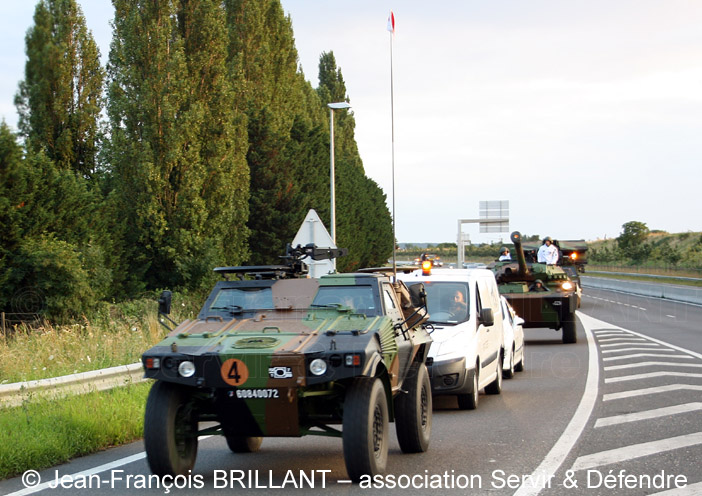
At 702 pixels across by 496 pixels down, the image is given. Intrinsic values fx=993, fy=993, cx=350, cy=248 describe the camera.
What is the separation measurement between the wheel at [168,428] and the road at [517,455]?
0.58 ft

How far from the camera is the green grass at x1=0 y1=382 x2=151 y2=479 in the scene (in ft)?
27.5

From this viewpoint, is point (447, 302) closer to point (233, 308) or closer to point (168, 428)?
point (233, 308)

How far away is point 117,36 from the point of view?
30469 millimetres

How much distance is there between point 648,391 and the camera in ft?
44.7

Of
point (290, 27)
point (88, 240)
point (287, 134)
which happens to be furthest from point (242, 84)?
point (88, 240)

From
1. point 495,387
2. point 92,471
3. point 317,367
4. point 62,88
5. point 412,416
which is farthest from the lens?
point 62,88

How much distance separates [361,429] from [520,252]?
17.2 metres

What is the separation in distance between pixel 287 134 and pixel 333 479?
3646 centimetres

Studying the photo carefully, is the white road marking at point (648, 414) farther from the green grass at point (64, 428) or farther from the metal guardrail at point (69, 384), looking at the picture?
the metal guardrail at point (69, 384)

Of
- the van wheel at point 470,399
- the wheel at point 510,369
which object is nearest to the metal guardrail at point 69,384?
the van wheel at point 470,399

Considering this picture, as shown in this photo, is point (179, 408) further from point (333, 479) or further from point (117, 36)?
point (117, 36)

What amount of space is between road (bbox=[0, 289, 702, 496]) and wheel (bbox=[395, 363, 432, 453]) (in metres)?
0.14

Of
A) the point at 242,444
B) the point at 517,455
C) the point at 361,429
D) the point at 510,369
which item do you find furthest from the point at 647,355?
the point at 361,429

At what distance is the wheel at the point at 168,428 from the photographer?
7.39 meters
